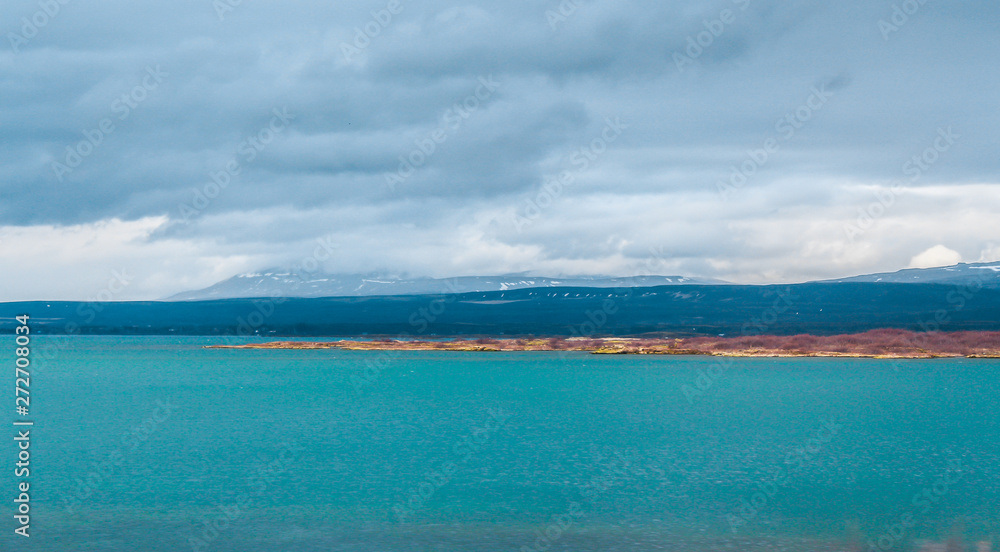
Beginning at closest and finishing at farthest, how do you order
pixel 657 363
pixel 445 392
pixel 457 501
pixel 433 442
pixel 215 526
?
pixel 215 526
pixel 457 501
pixel 433 442
pixel 445 392
pixel 657 363

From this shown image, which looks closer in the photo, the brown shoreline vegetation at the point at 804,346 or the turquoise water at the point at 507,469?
the turquoise water at the point at 507,469

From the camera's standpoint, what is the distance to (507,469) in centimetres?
3753

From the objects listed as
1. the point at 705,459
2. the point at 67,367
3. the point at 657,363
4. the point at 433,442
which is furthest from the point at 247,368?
the point at 705,459

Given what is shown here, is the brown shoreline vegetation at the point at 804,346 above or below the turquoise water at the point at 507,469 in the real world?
below

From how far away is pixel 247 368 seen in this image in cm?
11606

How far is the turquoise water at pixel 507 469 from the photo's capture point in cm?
2634

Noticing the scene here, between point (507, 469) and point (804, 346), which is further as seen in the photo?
point (804, 346)

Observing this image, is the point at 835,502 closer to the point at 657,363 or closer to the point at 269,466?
the point at 269,466

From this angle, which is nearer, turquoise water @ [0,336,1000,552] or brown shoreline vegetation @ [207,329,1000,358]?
turquoise water @ [0,336,1000,552]

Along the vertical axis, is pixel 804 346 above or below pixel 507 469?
below

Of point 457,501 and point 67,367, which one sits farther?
point 67,367

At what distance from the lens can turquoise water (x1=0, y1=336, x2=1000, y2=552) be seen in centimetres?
2634

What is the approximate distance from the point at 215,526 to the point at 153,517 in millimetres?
2506

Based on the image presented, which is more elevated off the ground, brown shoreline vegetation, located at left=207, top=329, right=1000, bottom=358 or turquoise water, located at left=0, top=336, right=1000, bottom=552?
turquoise water, located at left=0, top=336, right=1000, bottom=552
